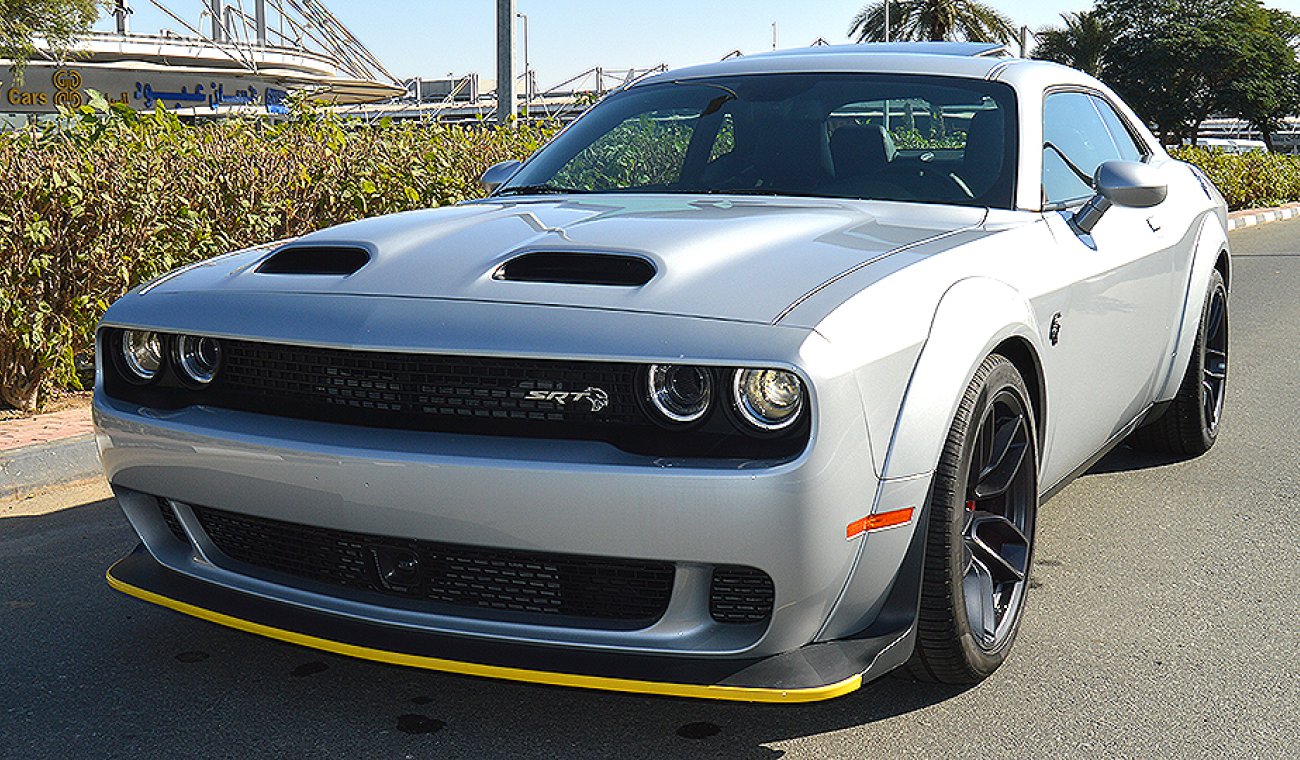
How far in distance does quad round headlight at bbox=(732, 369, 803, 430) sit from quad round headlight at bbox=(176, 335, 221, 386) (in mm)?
1173

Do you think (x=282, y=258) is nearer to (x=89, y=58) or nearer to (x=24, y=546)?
(x=24, y=546)

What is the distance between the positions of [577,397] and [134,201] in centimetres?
399

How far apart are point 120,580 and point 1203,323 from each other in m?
3.67

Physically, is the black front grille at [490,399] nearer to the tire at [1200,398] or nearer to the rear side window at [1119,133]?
the rear side window at [1119,133]

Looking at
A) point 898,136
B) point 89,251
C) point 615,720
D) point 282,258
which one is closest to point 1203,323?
point 898,136

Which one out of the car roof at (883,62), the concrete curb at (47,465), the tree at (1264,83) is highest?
the tree at (1264,83)

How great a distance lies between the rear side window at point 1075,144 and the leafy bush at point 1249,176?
16945 millimetres

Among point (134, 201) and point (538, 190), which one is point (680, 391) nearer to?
point (538, 190)

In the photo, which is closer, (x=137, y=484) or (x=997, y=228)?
(x=137, y=484)

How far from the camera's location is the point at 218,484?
9.20 feet

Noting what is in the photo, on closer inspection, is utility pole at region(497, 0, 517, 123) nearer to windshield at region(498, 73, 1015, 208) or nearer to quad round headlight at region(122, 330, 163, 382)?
windshield at region(498, 73, 1015, 208)

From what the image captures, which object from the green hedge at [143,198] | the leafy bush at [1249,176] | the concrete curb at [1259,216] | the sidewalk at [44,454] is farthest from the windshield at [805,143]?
the leafy bush at [1249,176]

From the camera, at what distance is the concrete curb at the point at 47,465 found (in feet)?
16.3

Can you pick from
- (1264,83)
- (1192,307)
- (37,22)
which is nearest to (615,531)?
(1192,307)
